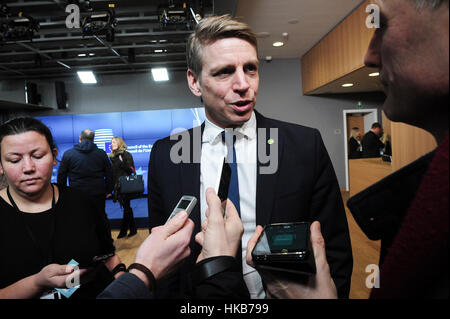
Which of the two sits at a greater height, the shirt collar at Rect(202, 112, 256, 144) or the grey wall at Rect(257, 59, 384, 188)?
the grey wall at Rect(257, 59, 384, 188)

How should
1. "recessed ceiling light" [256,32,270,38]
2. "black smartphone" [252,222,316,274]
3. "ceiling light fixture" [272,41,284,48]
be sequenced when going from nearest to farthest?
"black smartphone" [252,222,316,274]
"recessed ceiling light" [256,32,270,38]
"ceiling light fixture" [272,41,284,48]

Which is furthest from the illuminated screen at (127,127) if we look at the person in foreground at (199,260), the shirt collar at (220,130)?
the person in foreground at (199,260)

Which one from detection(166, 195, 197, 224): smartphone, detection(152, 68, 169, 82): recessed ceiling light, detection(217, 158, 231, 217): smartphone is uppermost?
detection(152, 68, 169, 82): recessed ceiling light

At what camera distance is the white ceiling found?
4.46m

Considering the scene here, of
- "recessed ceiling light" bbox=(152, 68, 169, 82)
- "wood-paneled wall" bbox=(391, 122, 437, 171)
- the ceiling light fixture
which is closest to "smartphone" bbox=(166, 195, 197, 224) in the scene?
"wood-paneled wall" bbox=(391, 122, 437, 171)

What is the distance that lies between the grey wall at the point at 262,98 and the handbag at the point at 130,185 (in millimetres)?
4396

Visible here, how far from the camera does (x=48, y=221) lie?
1.27 meters

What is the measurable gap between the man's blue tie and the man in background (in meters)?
3.29

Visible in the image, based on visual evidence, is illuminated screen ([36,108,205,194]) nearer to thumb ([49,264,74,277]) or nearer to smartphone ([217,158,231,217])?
thumb ([49,264,74,277])

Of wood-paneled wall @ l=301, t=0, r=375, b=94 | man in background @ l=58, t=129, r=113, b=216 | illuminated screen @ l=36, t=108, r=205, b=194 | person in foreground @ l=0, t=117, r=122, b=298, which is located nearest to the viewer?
person in foreground @ l=0, t=117, r=122, b=298

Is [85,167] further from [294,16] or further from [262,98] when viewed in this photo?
[262,98]

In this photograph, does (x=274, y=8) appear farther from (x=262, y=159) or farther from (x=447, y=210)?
(x=447, y=210)

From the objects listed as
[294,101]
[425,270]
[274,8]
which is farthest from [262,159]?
[294,101]

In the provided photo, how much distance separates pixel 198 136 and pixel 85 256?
0.77 metres
